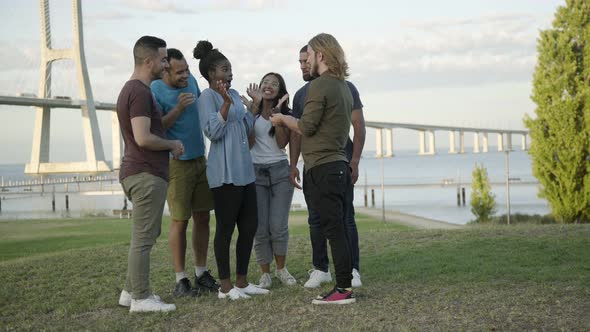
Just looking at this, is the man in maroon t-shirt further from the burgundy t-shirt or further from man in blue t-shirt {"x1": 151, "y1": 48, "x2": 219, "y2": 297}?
man in blue t-shirt {"x1": 151, "y1": 48, "x2": 219, "y2": 297}

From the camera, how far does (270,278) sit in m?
4.13

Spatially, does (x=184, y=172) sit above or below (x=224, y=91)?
below

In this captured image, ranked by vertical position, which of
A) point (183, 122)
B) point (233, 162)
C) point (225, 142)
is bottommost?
point (233, 162)

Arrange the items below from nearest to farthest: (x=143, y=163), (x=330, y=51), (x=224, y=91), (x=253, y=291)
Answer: (x=330, y=51) < (x=143, y=163) < (x=224, y=91) < (x=253, y=291)

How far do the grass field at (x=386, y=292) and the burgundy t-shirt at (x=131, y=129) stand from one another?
71 centimetres

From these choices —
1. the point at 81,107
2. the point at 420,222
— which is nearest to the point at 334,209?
the point at 420,222

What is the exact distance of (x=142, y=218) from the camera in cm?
344

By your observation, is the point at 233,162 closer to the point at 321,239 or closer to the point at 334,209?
the point at 334,209

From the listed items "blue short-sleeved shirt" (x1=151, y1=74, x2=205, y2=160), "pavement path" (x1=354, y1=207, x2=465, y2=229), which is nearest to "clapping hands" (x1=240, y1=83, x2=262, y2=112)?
"blue short-sleeved shirt" (x1=151, y1=74, x2=205, y2=160)

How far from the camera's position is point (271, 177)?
4.06 meters

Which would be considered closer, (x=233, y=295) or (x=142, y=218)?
(x=142, y=218)

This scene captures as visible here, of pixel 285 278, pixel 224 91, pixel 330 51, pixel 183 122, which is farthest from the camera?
pixel 285 278

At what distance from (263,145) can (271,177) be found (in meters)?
0.19

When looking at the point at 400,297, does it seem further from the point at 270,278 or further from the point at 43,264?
the point at 43,264
